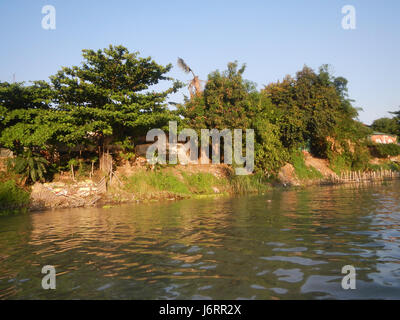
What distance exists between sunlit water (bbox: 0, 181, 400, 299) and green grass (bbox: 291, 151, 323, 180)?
92.2 ft

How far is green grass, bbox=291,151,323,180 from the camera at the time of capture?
38.8m

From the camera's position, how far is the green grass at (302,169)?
38844mm

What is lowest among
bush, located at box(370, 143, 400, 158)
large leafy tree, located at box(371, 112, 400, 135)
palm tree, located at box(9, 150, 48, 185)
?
palm tree, located at box(9, 150, 48, 185)

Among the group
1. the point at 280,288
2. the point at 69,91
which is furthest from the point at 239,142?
the point at 280,288

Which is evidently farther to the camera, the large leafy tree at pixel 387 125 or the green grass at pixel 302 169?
the large leafy tree at pixel 387 125

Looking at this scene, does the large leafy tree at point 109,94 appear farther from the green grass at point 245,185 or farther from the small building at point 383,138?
the small building at point 383,138

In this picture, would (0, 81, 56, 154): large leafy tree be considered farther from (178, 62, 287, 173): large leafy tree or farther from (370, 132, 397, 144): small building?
(370, 132, 397, 144): small building

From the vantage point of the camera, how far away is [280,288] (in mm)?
4848

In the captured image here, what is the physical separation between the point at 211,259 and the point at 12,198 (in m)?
16.8

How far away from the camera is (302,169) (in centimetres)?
3978

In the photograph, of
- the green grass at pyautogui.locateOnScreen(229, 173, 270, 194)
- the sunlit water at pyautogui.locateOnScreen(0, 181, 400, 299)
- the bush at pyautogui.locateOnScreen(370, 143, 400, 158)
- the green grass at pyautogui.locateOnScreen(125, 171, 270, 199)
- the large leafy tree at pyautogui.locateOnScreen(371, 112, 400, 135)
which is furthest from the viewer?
the large leafy tree at pyautogui.locateOnScreen(371, 112, 400, 135)

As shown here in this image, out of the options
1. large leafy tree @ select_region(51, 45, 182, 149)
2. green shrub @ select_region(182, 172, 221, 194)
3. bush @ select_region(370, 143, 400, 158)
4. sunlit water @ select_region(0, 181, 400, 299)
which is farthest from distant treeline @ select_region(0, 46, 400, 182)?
bush @ select_region(370, 143, 400, 158)

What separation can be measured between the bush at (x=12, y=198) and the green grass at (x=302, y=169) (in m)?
28.7

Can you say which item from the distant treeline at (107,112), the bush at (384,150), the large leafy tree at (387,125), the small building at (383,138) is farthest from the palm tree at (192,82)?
the large leafy tree at (387,125)
